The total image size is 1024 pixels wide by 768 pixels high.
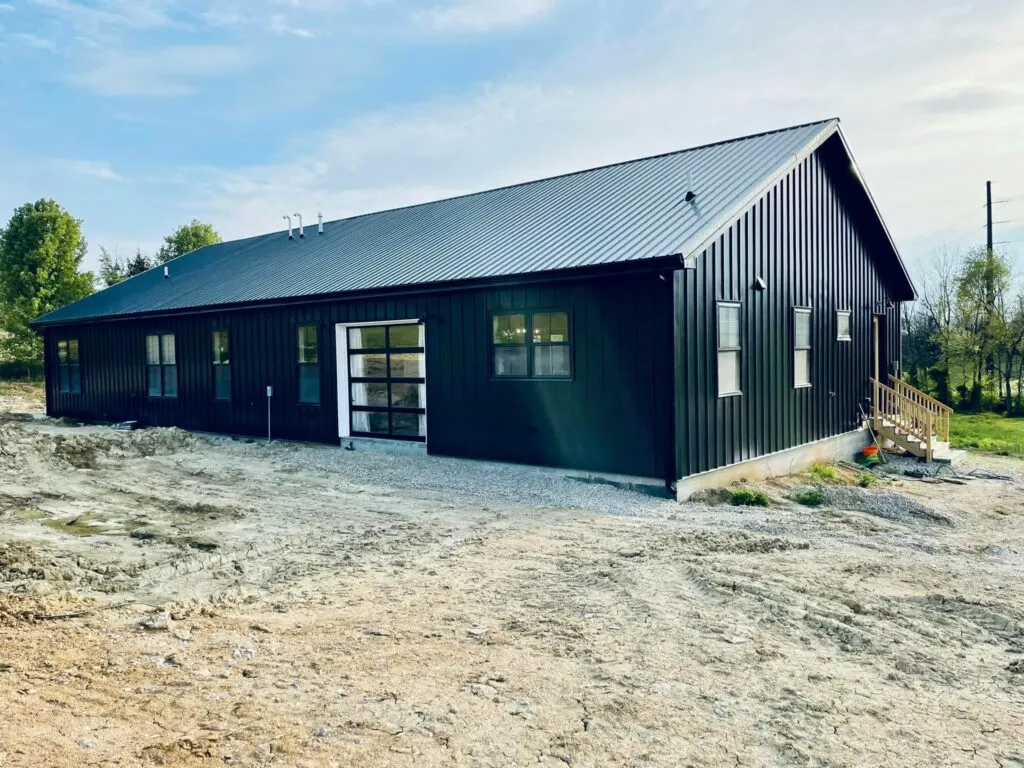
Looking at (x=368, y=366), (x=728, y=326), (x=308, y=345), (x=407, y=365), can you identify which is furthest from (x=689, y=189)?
(x=308, y=345)

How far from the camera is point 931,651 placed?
4504 mm

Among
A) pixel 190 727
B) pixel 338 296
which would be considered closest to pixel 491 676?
pixel 190 727

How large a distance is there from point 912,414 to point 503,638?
12.9 meters

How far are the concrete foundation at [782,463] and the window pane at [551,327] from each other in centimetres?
261

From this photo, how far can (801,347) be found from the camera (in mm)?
12656

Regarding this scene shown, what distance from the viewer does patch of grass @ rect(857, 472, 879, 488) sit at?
11.2 meters

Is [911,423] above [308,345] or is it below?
below

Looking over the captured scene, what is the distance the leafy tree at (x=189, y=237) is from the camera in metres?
35.3

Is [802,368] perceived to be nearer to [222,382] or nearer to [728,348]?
[728,348]

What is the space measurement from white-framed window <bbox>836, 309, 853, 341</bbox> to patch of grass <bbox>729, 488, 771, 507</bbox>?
5.64m

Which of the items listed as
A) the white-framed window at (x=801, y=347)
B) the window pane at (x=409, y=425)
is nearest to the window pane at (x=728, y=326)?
the white-framed window at (x=801, y=347)

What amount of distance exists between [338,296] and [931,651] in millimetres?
10928

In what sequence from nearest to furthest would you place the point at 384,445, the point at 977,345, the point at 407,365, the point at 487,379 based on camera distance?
the point at 487,379, the point at 407,365, the point at 384,445, the point at 977,345

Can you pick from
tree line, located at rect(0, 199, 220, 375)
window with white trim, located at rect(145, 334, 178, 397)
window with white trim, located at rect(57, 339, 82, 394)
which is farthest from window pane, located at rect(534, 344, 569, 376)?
tree line, located at rect(0, 199, 220, 375)
